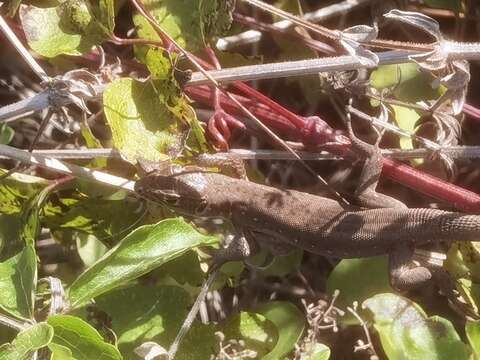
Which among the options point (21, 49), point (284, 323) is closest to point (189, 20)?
point (21, 49)

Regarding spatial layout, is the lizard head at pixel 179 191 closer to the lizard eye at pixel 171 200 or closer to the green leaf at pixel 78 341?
the lizard eye at pixel 171 200

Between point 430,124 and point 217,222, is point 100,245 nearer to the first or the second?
point 217,222

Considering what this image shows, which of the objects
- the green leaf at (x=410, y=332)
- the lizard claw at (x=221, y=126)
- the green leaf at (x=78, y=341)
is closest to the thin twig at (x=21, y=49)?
the lizard claw at (x=221, y=126)

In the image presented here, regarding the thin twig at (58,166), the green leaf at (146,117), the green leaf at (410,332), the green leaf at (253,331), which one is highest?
the green leaf at (146,117)

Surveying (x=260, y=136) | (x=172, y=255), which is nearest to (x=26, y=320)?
(x=172, y=255)

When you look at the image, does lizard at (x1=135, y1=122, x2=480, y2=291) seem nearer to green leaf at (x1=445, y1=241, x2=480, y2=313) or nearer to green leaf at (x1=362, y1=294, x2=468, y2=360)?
green leaf at (x1=445, y1=241, x2=480, y2=313)

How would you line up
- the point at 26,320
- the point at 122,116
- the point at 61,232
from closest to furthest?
the point at 26,320
the point at 122,116
the point at 61,232

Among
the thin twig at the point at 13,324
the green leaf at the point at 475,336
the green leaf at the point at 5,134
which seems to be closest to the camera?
the thin twig at the point at 13,324
